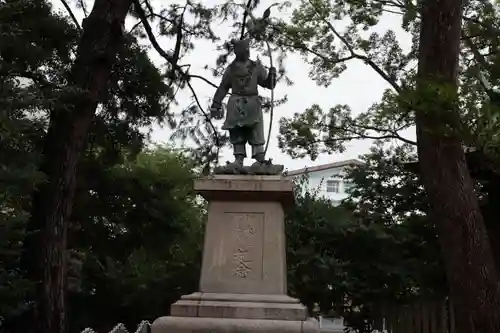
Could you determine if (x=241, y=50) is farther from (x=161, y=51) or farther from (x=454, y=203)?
(x=161, y=51)

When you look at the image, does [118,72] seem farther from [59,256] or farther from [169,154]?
[169,154]

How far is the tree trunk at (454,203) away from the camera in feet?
26.5

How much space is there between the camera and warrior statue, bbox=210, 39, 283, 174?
22.4 feet

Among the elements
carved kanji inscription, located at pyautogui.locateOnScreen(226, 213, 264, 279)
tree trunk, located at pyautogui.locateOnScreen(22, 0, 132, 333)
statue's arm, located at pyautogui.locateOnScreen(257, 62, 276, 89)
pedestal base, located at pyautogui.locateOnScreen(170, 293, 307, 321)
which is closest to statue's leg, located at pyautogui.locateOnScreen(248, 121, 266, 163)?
statue's arm, located at pyautogui.locateOnScreen(257, 62, 276, 89)

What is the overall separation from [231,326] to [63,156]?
420 centimetres

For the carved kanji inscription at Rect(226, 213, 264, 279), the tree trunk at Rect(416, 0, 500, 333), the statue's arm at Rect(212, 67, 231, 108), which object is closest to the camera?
the carved kanji inscription at Rect(226, 213, 264, 279)

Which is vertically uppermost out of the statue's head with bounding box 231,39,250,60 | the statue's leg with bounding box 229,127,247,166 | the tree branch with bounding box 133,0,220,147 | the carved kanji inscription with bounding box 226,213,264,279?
the tree branch with bounding box 133,0,220,147

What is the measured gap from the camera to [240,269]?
6.33 metres

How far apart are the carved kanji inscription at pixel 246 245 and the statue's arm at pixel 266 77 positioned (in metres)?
1.49

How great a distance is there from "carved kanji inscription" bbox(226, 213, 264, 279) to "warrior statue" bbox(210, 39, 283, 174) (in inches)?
20.2

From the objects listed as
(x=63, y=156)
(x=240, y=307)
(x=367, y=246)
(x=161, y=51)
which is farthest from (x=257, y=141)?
(x=367, y=246)

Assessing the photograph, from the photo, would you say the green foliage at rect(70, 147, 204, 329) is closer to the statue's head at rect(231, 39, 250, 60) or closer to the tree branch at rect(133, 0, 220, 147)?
the tree branch at rect(133, 0, 220, 147)

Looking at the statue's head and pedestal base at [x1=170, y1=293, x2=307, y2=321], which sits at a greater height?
the statue's head

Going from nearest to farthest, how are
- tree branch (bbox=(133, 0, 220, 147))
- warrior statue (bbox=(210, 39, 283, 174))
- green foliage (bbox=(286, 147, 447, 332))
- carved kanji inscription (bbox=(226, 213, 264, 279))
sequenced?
carved kanji inscription (bbox=(226, 213, 264, 279)) < warrior statue (bbox=(210, 39, 283, 174)) < tree branch (bbox=(133, 0, 220, 147)) < green foliage (bbox=(286, 147, 447, 332))
